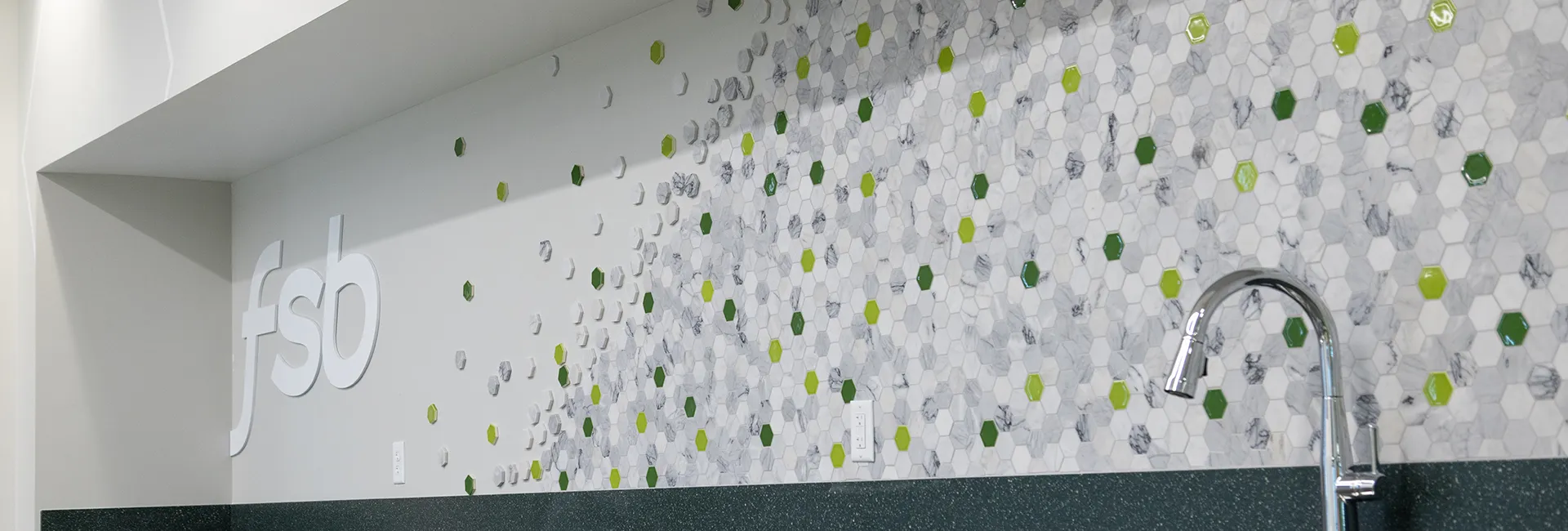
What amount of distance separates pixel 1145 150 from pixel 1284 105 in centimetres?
18

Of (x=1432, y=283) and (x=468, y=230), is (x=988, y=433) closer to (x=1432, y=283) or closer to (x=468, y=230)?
(x=1432, y=283)

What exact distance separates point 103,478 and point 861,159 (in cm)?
256

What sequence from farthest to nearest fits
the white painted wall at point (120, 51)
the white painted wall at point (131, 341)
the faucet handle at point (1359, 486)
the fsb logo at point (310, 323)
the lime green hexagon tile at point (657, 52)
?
the white painted wall at point (131, 341), the fsb logo at point (310, 323), the white painted wall at point (120, 51), the lime green hexagon tile at point (657, 52), the faucet handle at point (1359, 486)

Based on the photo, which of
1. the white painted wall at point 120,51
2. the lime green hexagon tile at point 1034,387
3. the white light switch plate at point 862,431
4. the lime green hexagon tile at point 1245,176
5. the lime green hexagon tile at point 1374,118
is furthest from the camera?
the white painted wall at point 120,51

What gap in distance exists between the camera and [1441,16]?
148 cm

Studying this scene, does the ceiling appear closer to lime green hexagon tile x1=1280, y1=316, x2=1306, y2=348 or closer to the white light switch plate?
the white light switch plate

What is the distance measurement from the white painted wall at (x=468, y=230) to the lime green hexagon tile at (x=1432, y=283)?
1.12 m

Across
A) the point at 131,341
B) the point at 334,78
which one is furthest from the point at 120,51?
the point at 131,341

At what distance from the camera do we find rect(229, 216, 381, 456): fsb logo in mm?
3293

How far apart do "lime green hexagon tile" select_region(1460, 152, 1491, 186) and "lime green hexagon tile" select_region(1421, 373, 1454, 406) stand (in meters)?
0.20

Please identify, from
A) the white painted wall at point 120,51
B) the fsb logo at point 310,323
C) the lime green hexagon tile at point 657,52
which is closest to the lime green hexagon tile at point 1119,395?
the lime green hexagon tile at point 657,52

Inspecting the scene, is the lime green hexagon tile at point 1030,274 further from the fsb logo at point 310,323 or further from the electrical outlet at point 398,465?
the fsb logo at point 310,323

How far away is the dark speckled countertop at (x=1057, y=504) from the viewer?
139 centimetres

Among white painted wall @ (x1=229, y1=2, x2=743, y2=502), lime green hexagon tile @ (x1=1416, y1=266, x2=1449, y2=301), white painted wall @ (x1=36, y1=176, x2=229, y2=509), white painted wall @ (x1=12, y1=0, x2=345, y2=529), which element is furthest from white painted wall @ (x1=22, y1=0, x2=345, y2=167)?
lime green hexagon tile @ (x1=1416, y1=266, x2=1449, y2=301)
